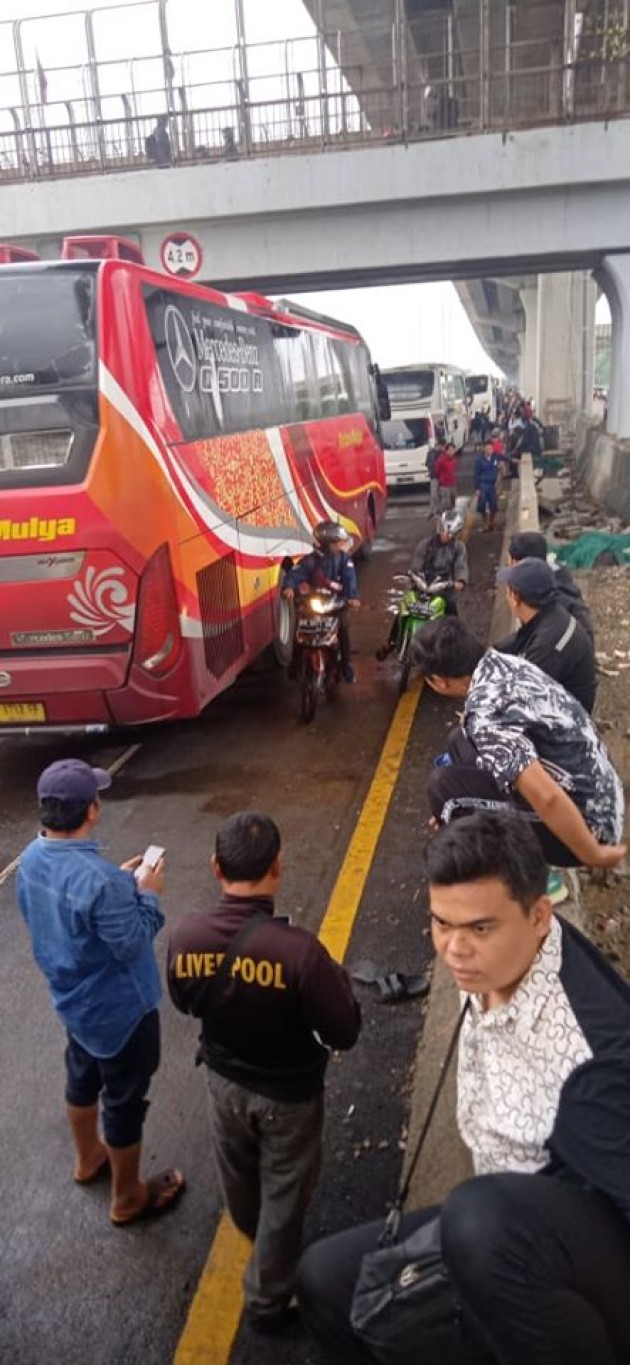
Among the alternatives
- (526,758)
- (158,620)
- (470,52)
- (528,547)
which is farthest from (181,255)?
(526,758)

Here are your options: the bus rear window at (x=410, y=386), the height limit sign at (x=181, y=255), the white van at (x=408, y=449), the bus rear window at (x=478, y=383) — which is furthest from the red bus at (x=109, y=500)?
the bus rear window at (x=478, y=383)

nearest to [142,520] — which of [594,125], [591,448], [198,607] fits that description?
[198,607]

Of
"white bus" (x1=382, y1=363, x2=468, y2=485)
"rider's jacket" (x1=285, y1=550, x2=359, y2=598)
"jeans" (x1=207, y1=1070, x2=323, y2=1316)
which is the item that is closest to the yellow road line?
"jeans" (x1=207, y1=1070, x2=323, y2=1316)

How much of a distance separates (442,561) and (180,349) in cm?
316

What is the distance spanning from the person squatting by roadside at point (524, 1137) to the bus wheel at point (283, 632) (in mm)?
6928

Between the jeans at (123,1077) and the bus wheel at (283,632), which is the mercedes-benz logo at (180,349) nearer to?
the bus wheel at (283,632)

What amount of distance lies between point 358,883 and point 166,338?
3.78 metres

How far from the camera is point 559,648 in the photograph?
4.12 meters

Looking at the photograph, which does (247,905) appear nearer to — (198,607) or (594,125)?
(198,607)

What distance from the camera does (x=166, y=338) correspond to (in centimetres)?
634

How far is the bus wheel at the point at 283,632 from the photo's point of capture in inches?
358

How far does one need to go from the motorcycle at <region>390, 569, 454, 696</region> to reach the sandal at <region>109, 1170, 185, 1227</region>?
5.64 metres

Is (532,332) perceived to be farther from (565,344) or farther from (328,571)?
(328,571)

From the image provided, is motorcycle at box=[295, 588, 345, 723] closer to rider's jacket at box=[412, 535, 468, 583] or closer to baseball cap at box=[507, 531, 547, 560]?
rider's jacket at box=[412, 535, 468, 583]
